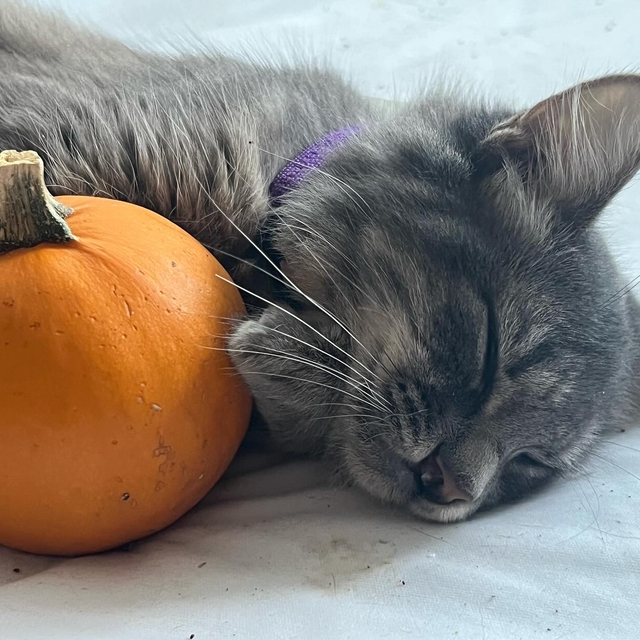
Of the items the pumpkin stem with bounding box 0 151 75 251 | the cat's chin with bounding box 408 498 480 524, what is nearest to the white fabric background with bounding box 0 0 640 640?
the cat's chin with bounding box 408 498 480 524

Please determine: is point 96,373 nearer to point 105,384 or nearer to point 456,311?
point 105,384

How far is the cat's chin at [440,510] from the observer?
3.42ft

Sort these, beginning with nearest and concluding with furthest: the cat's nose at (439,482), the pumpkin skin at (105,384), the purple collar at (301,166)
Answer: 1. the pumpkin skin at (105,384)
2. the cat's nose at (439,482)
3. the purple collar at (301,166)

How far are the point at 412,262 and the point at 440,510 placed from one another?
1.17 feet

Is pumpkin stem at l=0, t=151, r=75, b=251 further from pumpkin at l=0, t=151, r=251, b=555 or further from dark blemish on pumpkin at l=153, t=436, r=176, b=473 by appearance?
dark blemish on pumpkin at l=153, t=436, r=176, b=473

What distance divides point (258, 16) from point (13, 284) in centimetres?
162

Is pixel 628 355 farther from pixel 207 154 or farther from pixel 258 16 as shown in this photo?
pixel 258 16

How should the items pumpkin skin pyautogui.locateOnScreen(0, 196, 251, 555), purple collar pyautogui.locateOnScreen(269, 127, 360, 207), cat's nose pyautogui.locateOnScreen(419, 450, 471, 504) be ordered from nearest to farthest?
pumpkin skin pyautogui.locateOnScreen(0, 196, 251, 555) < cat's nose pyautogui.locateOnScreen(419, 450, 471, 504) < purple collar pyautogui.locateOnScreen(269, 127, 360, 207)

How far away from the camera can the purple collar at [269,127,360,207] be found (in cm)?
125

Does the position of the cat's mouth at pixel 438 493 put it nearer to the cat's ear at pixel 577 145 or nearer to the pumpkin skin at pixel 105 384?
the pumpkin skin at pixel 105 384

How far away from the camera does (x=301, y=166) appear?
127cm

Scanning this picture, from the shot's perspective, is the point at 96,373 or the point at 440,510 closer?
the point at 96,373

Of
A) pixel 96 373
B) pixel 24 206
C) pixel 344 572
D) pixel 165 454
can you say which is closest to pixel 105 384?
pixel 96 373

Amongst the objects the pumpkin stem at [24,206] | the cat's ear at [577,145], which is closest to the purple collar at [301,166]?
the cat's ear at [577,145]
